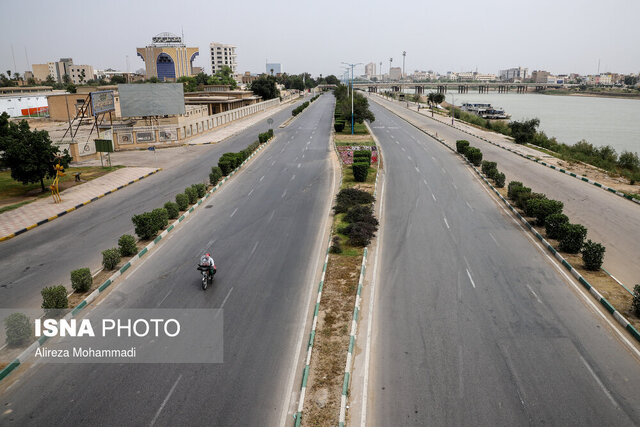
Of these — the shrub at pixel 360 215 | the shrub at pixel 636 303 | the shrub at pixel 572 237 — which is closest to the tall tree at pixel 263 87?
the shrub at pixel 360 215

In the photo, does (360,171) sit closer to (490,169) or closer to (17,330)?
(490,169)

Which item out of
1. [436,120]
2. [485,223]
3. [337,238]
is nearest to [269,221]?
[337,238]

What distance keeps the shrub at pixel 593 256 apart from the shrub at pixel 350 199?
12.3 m

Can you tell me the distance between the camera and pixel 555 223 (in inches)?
827

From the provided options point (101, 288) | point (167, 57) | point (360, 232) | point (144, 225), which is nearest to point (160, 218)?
point (144, 225)

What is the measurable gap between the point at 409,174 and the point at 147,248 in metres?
22.9

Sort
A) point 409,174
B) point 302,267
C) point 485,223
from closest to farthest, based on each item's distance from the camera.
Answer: point 302,267, point 485,223, point 409,174

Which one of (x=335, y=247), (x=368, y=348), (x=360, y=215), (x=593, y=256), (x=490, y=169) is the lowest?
(x=368, y=348)

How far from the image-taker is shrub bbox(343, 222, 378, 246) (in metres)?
20.3

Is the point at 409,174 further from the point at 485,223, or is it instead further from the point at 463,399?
the point at 463,399

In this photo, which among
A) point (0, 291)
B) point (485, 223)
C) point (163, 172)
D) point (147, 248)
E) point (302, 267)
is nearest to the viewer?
point (0, 291)

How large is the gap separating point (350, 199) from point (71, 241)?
15863 mm

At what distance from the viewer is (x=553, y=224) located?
2106cm

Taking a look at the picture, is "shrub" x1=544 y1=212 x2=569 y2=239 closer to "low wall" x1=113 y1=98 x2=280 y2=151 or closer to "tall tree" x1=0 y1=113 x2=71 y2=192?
"tall tree" x1=0 y1=113 x2=71 y2=192
